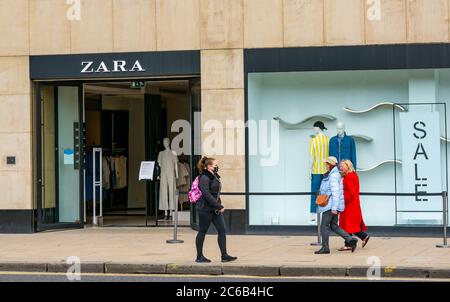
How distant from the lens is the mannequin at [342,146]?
19359mm

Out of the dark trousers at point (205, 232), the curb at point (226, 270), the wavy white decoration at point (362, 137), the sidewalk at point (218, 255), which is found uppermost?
the wavy white decoration at point (362, 137)

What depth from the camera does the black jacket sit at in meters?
15.0

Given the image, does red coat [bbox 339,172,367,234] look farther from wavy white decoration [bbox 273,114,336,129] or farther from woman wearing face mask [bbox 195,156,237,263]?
wavy white decoration [bbox 273,114,336,129]

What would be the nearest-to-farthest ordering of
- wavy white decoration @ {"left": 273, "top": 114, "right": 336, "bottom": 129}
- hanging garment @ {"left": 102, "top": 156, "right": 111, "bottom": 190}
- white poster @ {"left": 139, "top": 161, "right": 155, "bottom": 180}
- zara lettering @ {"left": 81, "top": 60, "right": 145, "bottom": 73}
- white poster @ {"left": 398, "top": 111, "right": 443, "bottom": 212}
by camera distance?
white poster @ {"left": 398, "top": 111, "right": 443, "bottom": 212} → wavy white decoration @ {"left": 273, "top": 114, "right": 336, "bottom": 129} → zara lettering @ {"left": 81, "top": 60, "right": 145, "bottom": 73} → white poster @ {"left": 139, "top": 161, "right": 155, "bottom": 180} → hanging garment @ {"left": 102, "top": 156, "right": 111, "bottom": 190}

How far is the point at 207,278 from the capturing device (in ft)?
46.1

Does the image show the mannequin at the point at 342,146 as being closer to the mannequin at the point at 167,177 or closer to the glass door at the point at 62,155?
the mannequin at the point at 167,177

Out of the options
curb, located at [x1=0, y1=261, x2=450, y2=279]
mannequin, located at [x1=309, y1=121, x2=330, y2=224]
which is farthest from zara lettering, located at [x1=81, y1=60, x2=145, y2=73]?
curb, located at [x1=0, y1=261, x2=450, y2=279]

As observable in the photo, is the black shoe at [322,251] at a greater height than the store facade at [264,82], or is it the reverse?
the store facade at [264,82]

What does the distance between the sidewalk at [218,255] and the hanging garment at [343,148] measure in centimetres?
187

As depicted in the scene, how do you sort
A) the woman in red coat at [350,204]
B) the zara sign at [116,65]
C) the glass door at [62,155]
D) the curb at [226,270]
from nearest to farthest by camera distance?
the curb at [226,270] < the woman in red coat at [350,204] < the zara sign at [116,65] < the glass door at [62,155]

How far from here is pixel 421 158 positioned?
19203mm

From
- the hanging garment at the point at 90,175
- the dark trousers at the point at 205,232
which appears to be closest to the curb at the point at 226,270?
the dark trousers at the point at 205,232

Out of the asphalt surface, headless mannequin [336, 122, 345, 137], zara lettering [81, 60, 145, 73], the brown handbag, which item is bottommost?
the asphalt surface

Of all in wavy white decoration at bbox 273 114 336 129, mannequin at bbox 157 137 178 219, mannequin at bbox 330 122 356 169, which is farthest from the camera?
mannequin at bbox 157 137 178 219
